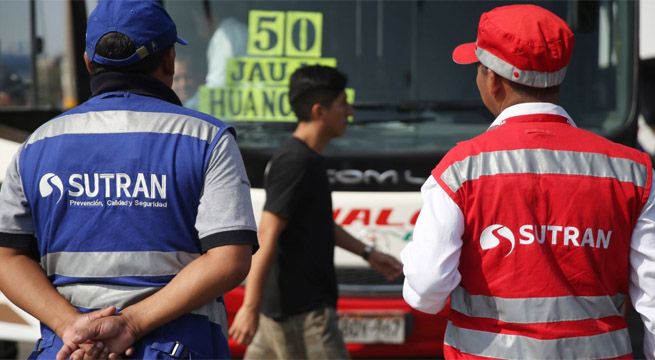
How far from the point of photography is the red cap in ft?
8.91

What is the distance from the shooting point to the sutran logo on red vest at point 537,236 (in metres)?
2.62

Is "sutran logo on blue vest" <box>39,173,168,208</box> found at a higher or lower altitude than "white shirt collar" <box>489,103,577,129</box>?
lower

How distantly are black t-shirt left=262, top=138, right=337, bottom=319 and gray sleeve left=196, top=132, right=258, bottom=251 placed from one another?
1.87m

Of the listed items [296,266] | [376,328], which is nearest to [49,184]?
[296,266]

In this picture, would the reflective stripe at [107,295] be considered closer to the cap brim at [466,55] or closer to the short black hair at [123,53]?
the short black hair at [123,53]

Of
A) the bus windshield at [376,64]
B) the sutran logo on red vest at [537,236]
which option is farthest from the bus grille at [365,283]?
the sutran logo on red vest at [537,236]

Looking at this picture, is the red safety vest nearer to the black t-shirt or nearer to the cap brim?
the cap brim

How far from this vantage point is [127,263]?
2656 millimetres

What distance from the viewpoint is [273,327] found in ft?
15.4

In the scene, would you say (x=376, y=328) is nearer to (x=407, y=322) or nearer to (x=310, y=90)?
(x=407, y=322)

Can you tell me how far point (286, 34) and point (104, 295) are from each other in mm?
3728

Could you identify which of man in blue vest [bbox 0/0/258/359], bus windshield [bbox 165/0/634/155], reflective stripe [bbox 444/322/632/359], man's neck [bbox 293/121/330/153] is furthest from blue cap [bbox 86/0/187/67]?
bus windshield [bbox 165/0/634/155]

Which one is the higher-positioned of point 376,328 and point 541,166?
point 541,166

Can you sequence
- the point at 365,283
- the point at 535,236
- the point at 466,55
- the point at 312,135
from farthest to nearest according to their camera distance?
the point at 365,283 < the point at 312,135 < the point at 466,55 < the point at 535,236
